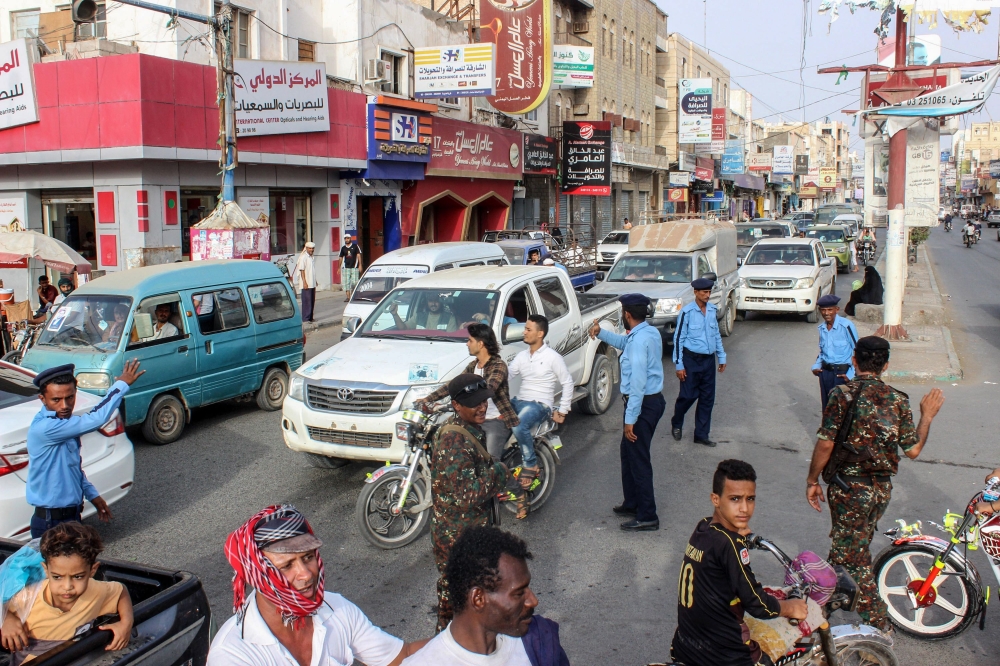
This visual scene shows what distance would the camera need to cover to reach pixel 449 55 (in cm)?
2406

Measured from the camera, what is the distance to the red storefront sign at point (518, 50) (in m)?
27.6

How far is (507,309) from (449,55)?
55.8ft

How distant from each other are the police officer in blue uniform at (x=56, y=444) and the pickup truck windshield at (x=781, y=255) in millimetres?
16272

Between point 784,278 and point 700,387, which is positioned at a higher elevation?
point 784,278

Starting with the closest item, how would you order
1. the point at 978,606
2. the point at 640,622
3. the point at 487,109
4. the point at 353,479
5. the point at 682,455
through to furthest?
the point at 978,606, the point at 640,622, the point at 353,479, the point at 682,455, the point at 487,109

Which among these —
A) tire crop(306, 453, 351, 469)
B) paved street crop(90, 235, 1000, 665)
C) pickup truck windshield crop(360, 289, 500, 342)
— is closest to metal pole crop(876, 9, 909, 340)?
paved street crop(90, 235, 1000, 665)

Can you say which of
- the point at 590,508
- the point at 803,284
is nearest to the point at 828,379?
the point at 590,508

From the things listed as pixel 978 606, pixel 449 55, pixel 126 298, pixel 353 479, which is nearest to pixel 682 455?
pixel 353 479

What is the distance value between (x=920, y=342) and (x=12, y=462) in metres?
13.8

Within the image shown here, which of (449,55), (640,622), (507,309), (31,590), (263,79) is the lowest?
(640,622)

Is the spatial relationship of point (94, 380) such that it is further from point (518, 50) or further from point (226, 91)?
point (518, 50)

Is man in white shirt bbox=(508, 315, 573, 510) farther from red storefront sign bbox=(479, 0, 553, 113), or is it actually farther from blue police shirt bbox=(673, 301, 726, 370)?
red storefront sign bbox=(479, 0, 553, 113)

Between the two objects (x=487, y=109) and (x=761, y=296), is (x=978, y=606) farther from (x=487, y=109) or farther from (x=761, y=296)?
(x=487, y=109)

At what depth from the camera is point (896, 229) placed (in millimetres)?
15102
